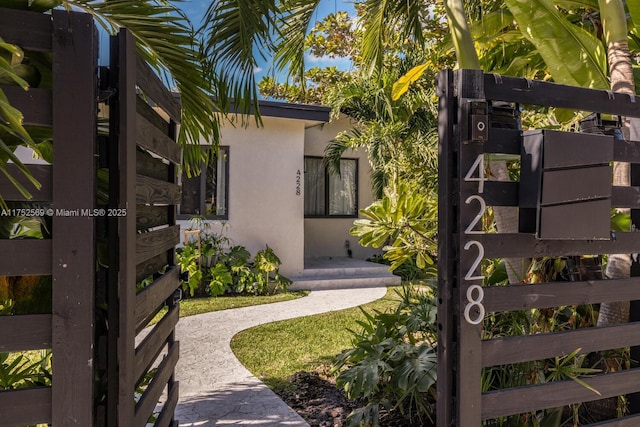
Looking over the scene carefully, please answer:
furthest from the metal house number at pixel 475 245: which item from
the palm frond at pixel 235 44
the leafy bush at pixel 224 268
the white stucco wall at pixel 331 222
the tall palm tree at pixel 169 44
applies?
the white stucco wall at pixel 331 222

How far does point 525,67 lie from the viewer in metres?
4.82

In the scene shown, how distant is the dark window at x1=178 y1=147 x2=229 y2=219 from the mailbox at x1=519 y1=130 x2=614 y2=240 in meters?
7.99

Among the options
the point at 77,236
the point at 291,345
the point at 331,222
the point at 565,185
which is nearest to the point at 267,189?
the point at 331,222

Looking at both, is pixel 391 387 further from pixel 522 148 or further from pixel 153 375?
pixel 522 148

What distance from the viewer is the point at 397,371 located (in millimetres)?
3211

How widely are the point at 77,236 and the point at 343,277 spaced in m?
8.71

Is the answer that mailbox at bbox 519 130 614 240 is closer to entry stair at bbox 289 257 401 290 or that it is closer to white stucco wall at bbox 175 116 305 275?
entry stair at bbox 289 257 401 290

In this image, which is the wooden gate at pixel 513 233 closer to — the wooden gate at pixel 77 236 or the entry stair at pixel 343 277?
the wooden gate at pixel 77 236

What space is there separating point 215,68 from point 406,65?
241 inches

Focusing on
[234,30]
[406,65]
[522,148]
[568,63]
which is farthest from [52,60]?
[406,65]

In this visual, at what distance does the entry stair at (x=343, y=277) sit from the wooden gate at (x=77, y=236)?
25.1 ft

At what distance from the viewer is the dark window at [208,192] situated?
9789mm

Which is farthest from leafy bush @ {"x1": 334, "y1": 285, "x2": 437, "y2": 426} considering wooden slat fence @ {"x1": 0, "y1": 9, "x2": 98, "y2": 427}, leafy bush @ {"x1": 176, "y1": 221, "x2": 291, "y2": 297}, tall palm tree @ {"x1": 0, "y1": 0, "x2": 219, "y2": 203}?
leafy bush @ {"x1": 176, "y1": 221, "x2": 291, "y2": 297}

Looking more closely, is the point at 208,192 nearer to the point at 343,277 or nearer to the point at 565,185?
the point at 343,277
